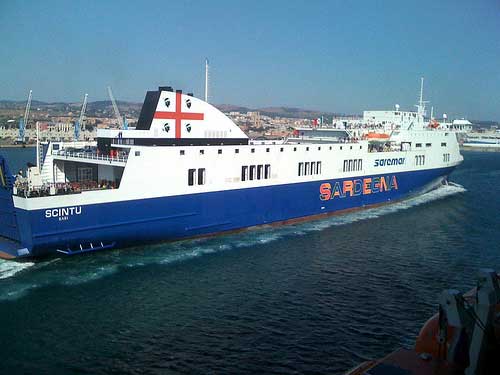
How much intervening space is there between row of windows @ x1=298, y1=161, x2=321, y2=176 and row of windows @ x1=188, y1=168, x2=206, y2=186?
6.37m

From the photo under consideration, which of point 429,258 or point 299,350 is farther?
point 429,258

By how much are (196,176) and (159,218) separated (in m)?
2.63

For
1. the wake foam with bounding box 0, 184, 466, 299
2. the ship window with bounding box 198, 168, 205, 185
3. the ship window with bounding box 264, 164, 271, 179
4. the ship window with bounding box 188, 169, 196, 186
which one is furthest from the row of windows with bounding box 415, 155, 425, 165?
the ship window with bounding box 188, 169, 196, 186

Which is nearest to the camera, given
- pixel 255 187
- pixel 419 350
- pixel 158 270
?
pixel 419 350

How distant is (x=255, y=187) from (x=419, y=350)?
49.0 ft

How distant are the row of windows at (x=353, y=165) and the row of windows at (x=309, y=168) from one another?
101 inches

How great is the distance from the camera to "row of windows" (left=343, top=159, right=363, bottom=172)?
93.2 feet

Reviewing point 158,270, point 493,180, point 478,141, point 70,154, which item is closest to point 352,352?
point 158,270

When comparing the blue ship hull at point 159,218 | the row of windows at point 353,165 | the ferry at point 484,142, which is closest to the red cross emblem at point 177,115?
the blue ship hull at point 159,218

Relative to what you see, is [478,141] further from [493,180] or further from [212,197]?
[212,197]

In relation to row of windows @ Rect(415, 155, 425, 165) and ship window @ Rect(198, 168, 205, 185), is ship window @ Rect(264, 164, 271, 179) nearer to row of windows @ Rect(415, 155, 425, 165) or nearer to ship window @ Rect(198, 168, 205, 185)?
ship window @ Rect(198, 168, 205, 185)

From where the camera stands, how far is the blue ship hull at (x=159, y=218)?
17.0m

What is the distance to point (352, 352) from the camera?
1159 centimetres

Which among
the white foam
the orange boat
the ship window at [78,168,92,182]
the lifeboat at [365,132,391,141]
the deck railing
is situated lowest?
the white foam
